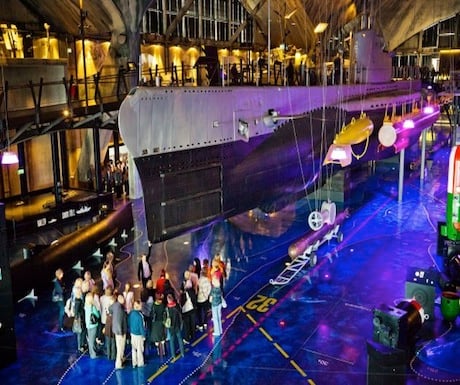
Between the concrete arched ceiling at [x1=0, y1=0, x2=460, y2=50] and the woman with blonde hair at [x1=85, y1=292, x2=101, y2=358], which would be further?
the concrete arched ceiling at [x1=0, y1=0, x2=460, y2=50]

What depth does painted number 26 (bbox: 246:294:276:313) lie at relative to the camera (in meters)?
12.5

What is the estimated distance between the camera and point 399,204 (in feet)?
75.5

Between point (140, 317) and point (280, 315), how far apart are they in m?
3.79

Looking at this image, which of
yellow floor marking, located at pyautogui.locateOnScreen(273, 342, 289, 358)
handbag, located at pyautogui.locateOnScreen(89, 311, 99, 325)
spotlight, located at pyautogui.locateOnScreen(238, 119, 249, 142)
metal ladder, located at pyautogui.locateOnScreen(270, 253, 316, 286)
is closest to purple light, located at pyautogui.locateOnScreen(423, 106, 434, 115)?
metal ladder, located at pyautogui.locateOnScreen(270, 253, 316, 286)

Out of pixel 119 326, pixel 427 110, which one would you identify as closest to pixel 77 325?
pixel 119 326

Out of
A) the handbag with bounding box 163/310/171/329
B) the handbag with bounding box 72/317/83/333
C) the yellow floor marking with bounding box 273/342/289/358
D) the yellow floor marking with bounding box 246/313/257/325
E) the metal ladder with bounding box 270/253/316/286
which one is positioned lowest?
the yellow floor marking with bounding box 273/342/289/358

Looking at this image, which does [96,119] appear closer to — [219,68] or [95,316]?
[219,68]

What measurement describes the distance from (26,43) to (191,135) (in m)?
16.5

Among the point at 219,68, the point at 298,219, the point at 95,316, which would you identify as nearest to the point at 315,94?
the point at 219,68

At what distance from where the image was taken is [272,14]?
134ft

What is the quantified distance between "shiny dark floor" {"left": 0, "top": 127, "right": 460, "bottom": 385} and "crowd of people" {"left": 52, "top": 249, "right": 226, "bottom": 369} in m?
0.25

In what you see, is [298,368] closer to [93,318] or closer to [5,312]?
[93,318]

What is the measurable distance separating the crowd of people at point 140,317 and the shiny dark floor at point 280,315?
0.84ft

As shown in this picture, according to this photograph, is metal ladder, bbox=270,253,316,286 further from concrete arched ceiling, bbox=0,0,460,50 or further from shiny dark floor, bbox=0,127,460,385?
concrete arched ceiling, bbox=0,0,460,50
